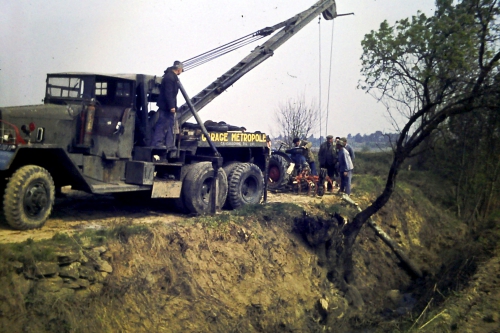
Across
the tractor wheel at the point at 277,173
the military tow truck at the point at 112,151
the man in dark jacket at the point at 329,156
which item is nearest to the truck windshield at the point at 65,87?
the military tow truck at the point at 112,151

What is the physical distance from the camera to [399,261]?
44.7 ft

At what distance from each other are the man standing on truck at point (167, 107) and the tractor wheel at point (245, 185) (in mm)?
1911

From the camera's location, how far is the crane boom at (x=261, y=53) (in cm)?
1186

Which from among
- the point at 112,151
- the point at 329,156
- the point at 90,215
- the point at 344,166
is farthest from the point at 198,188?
the point at 329,156

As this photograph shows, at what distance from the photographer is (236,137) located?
38.7ft

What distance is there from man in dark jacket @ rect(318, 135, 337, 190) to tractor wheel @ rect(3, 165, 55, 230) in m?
9.16

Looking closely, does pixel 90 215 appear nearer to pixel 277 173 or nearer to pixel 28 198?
pixel 28 198

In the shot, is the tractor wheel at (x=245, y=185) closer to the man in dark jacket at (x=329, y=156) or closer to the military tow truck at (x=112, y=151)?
the military tow truck at (x=112, y=151)

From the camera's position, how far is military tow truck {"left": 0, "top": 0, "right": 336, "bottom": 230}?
779cm

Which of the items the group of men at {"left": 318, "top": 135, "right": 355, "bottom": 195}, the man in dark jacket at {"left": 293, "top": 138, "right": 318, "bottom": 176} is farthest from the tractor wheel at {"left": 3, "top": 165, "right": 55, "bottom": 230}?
the man in dark jacket at {"left": 293, "top": 138, "right": 318, "bottom": 176}

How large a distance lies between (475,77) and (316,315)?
5.56 m

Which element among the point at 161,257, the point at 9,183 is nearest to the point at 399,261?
the point at 161,257

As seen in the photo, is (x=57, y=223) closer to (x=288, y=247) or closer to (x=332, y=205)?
(x=288, y=247)

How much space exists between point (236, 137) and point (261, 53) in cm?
252
